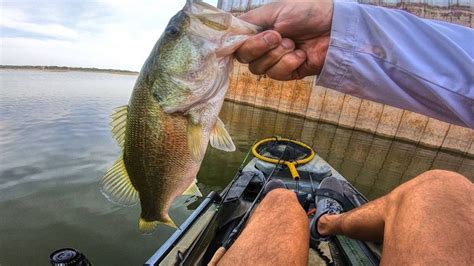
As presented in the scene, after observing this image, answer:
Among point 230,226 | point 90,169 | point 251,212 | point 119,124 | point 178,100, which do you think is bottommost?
point 90,169

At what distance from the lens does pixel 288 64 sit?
1871mm

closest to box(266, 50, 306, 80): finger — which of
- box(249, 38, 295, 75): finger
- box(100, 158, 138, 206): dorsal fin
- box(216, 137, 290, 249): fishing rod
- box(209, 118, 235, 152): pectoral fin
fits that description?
box(249, 38, 295, 75): finger

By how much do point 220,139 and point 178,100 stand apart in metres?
0.38

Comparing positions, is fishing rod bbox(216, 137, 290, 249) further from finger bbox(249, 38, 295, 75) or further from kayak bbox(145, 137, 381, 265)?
finger bbox(249, 38, 295, 75)

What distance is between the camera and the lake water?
5355 mm

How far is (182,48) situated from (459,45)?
151cm

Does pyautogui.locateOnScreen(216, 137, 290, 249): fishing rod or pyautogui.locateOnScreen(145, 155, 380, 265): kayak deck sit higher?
pyautogui.locateOnScreen(216, 137, 290, 249): fishing rod

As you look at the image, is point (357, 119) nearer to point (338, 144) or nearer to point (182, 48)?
point (338, 144)

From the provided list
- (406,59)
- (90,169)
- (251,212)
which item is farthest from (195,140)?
(90,169)

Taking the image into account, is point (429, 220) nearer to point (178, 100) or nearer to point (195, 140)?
point (195, 140)

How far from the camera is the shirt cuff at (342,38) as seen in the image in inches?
65.9

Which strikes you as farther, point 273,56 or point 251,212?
point 251,212

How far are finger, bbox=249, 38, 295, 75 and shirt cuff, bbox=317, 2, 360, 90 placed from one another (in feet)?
0.86

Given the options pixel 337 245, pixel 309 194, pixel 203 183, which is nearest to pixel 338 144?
pixel 203 183
